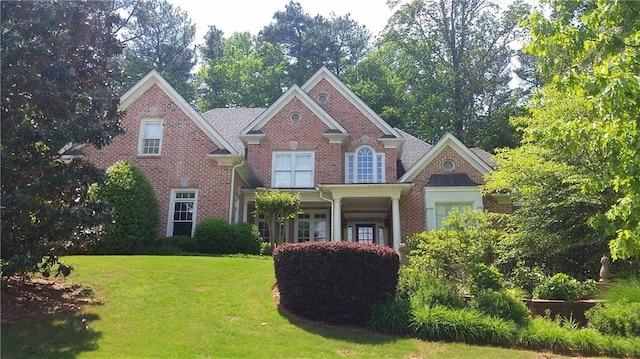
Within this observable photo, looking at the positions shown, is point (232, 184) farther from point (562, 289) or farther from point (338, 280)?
point (562, 289)

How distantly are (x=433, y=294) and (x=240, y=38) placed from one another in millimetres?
39820

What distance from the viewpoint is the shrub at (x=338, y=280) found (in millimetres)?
9297

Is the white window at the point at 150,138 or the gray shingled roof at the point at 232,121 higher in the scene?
the gray shingled roof at the point at 232,121

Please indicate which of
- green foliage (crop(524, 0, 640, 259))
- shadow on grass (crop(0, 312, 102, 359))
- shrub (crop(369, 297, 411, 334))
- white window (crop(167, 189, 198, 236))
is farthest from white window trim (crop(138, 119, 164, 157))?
green foliage (crop(524, 0, 640, 259))

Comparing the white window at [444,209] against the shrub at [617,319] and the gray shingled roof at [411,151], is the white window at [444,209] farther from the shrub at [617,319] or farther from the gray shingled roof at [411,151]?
the shrub at [617,319]

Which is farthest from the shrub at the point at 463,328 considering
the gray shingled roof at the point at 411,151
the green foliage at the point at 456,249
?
the gray shingled roof at the point at 411,151

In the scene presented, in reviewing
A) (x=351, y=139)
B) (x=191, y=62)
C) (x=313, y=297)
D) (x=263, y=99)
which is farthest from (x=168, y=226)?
(x=191, y=62)

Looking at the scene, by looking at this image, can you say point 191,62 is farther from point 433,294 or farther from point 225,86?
point 433,294

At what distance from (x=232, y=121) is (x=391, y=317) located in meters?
17.8

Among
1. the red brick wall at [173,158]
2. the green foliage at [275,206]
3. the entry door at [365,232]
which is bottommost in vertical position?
the entry door at [365,232]

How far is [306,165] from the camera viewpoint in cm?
2130

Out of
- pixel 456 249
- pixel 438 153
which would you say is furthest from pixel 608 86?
pixel 438 153

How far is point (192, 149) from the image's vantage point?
754 inches

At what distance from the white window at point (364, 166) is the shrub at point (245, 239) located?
18.6 ft
